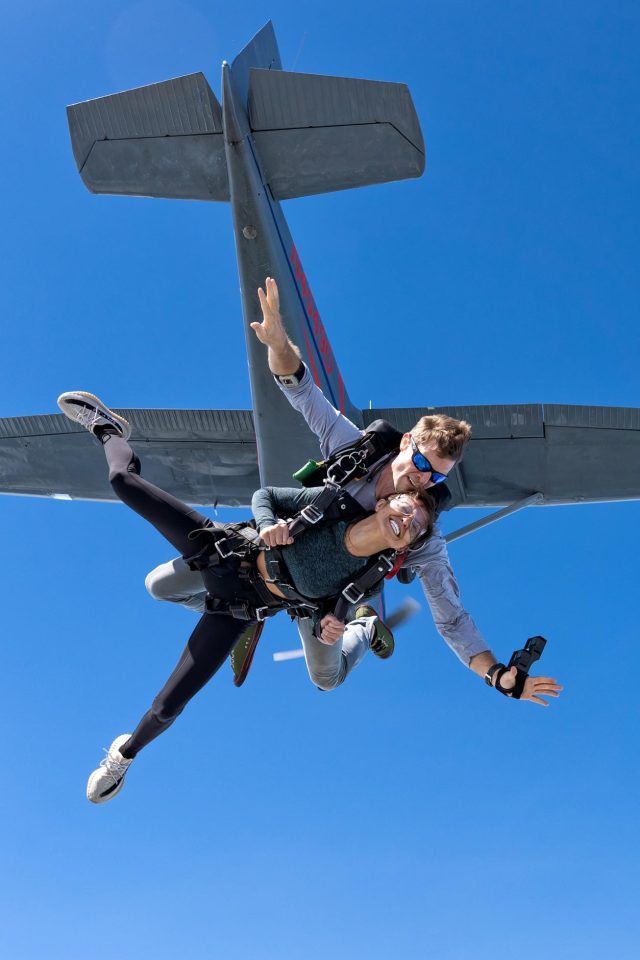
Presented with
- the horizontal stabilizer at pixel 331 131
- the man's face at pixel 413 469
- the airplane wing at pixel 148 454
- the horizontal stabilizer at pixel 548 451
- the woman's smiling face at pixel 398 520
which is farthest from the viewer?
the airplane wing at pixel 148 454

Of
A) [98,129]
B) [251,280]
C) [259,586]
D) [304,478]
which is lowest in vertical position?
[259,586]

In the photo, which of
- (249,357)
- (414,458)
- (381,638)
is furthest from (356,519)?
(249,357)

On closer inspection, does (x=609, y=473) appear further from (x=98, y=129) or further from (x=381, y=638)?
(x=98, y=129)

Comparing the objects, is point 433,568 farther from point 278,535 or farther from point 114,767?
point 114,767

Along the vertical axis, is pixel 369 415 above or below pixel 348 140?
below

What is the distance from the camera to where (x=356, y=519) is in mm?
4551

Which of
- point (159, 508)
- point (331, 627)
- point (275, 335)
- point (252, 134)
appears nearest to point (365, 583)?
point (331, 627)

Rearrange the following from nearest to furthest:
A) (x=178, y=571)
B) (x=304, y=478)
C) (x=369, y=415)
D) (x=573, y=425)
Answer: (x=304, y=478) < (x=178, y=571) < (x=573, y=425) < (x=369, y=415)

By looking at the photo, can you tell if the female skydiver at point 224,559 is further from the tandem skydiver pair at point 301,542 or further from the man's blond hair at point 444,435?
the man's blond hair at point 444,435

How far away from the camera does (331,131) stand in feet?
30.2

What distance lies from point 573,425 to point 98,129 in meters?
6.70

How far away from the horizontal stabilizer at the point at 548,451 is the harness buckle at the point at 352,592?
533 centimetres

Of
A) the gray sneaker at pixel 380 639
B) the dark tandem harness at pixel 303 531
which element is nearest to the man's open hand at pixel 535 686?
the dark tandem harness at pixel 303 531

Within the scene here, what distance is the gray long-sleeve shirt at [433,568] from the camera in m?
4.90
